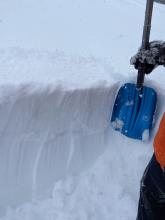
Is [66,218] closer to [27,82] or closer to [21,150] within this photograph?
[21,150]

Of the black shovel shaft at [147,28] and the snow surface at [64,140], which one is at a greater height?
the black shovel shaft at [147,28]

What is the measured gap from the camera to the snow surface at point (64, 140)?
1.42 meters

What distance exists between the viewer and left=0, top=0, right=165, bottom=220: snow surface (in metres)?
1.42

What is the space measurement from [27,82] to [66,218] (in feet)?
1.82

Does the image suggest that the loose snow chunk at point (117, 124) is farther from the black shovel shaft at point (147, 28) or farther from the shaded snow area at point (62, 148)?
the black shovel shaft at point (147, 28)

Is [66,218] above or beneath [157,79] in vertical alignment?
beneath

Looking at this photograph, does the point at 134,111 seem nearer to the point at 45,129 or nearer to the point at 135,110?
the point at 135,110

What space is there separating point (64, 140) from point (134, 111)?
322 mm

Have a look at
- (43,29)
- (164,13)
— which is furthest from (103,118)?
(164,13)

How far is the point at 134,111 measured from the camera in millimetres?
1534

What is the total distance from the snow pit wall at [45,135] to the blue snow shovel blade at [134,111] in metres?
0.06

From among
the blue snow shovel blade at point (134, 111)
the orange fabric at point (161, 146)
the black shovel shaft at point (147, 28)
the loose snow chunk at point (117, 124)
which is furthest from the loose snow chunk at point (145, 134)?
the orange fabric at point (161, 146)

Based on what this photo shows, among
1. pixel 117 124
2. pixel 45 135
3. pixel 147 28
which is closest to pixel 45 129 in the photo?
pixel 45 135

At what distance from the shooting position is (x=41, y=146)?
1.48 meters
